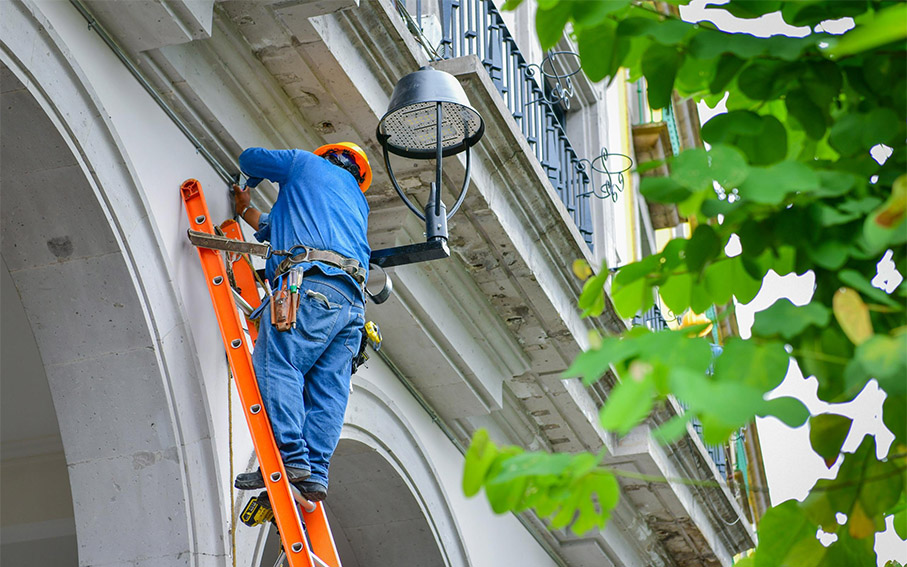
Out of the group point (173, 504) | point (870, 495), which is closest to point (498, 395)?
point (173, 504)

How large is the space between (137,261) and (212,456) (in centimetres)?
82

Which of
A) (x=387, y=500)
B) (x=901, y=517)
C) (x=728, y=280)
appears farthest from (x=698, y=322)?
(x=728, y=280)

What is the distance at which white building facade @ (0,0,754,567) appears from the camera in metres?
4.77

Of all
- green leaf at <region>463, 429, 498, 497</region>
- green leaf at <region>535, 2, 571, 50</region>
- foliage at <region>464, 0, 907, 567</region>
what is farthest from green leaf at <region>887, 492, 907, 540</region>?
green leaf at <region>535, 2, 571, 50</region>

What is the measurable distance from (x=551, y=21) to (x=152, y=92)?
A: 3.20m

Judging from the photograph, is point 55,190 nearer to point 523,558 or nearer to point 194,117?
point 194,117

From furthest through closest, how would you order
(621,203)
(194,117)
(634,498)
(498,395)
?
(621,203) → (634,498) → (498,395) → (194,117)

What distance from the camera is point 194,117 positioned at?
212 inches

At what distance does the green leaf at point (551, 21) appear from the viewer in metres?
2.28

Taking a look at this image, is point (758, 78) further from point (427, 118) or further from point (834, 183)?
point (427, 118)

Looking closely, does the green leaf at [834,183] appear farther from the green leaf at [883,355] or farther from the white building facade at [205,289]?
the white building facade at [205,289]

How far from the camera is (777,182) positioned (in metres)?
2.00

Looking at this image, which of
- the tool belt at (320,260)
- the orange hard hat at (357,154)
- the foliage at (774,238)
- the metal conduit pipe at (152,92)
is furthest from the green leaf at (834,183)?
the orange hard hat at (357,154)

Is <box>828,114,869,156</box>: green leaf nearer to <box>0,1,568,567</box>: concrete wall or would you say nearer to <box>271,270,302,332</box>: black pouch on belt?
<box>271,270,302,332</box>: black pouch on belt
